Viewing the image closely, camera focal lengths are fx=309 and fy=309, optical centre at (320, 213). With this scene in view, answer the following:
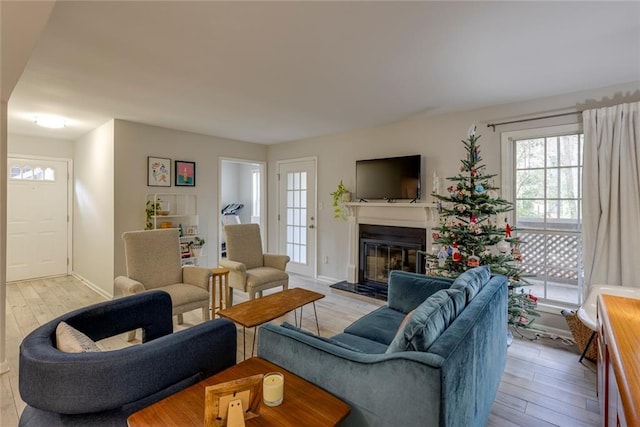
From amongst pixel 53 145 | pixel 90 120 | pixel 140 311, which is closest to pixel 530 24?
pixel 140 311

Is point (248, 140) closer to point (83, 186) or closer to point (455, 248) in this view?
point (83, 186)

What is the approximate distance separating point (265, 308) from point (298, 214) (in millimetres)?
3160

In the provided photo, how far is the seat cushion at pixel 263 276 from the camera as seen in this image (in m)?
3.53

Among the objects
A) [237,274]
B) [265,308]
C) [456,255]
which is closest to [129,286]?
[237,274]

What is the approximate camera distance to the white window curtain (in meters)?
2.62

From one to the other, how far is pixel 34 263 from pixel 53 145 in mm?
2032

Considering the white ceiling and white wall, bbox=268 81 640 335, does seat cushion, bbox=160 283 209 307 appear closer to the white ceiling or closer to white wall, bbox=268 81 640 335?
the white ceiling

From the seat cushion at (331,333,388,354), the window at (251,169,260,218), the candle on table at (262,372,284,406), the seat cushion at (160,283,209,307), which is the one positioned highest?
the window at (251,169,260,218)

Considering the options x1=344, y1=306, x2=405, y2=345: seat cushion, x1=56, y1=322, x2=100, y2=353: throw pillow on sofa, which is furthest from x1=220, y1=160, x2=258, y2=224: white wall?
x1=56, y1=322, x2=100, y2=353: throw pillow on sofa

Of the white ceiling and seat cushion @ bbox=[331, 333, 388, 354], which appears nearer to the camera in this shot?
the white ceiling

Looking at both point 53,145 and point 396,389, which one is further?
point 53,145

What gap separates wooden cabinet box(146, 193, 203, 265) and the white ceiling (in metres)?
1.31

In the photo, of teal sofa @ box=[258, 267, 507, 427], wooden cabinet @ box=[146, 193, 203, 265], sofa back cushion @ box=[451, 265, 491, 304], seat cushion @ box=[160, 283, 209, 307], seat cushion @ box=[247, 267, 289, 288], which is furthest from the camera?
wooden cabinet @ box=[146, 193, 203, 265]

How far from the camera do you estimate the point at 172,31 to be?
1987 mm
